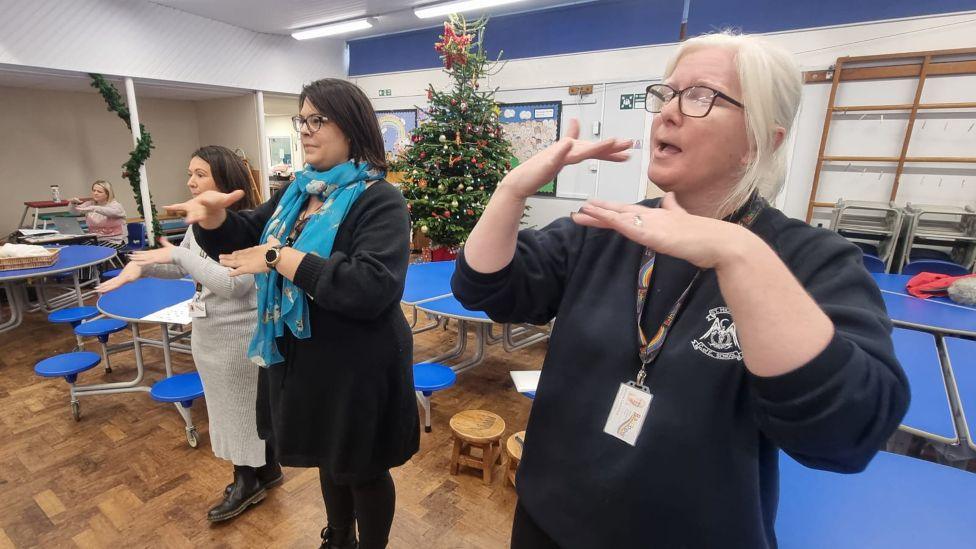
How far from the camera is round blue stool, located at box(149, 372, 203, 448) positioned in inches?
93.4

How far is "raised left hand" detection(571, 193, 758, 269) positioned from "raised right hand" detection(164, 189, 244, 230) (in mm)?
1248

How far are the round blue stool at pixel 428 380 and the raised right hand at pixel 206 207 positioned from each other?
1371mm

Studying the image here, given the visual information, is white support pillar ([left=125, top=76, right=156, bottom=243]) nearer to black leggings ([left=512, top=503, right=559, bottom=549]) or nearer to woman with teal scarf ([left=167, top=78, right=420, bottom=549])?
woman with teal scarf ([left=167, top=78, right=420, bottom=549])

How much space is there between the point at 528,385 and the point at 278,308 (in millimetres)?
1088

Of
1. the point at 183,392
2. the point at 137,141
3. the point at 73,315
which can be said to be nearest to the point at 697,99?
the point at 183,392

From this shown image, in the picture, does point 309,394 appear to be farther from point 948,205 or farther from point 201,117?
point 201,117

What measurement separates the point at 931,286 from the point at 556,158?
3663 millimetres

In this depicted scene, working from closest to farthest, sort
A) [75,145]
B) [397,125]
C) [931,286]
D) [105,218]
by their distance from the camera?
[931,286], [105,218], [75,145], [397,125]

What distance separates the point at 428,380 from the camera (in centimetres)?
260

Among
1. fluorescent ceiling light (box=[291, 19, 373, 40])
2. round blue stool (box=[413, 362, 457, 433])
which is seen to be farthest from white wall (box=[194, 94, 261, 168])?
round blue stool (box=[413, 362, 457, 433])

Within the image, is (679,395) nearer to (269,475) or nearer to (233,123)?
(269,475)

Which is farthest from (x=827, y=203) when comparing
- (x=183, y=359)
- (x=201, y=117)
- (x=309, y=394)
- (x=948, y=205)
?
(x=201, y=117)

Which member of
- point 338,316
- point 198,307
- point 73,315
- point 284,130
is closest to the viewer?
point 338,316

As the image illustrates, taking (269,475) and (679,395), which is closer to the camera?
(679,395)
